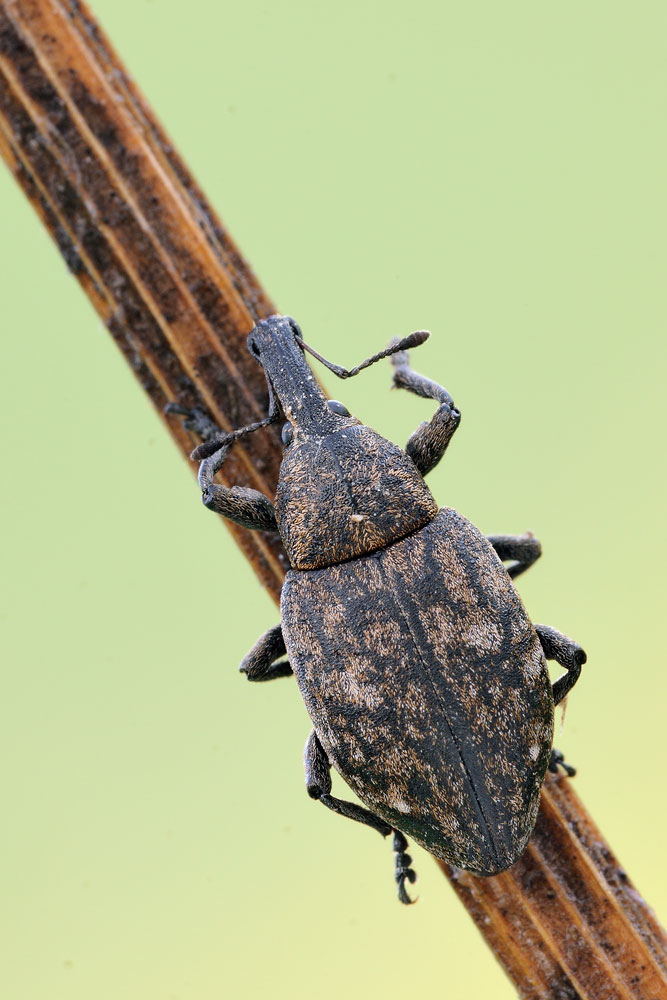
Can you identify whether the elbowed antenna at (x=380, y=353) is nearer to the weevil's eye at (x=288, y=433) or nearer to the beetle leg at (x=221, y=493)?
the weevil's eye at (x=288, y=433)

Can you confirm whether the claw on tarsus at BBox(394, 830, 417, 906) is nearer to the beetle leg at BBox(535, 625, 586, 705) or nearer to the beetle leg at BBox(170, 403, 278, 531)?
the beetle leg at BBox(535, 625, 586, 705)

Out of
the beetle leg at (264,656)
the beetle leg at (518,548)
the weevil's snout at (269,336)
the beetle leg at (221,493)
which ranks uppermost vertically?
the weevil's snout at (269,336)

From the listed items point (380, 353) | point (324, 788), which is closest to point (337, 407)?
point (380, 353)

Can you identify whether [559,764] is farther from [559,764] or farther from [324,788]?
[324,788]

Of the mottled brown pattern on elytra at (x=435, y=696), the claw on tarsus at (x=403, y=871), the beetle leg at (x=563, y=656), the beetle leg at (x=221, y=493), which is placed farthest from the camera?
the claw on tarsus at (x=403, y=871)

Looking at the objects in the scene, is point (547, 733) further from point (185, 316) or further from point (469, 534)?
point (185, 316)

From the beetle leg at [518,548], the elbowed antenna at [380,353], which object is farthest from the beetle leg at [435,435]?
the beetle leg at [518,548]
